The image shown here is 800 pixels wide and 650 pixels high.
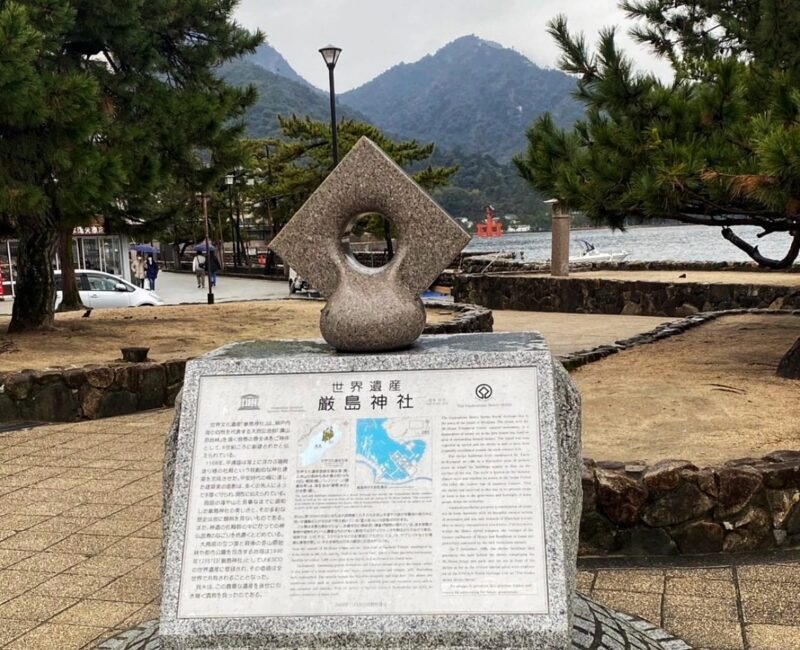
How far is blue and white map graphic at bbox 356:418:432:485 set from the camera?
296cm

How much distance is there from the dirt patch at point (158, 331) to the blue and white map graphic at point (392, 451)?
6.49 m

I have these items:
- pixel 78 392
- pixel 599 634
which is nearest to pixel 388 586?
pixel 599 634

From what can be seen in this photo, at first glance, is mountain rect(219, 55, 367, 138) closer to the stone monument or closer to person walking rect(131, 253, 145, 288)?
person walking rect(131, 253, 145, 288)

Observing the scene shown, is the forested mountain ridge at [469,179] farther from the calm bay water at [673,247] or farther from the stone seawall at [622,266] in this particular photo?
the stone seawall at [622,266]

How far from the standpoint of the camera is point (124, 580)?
4.07 meters

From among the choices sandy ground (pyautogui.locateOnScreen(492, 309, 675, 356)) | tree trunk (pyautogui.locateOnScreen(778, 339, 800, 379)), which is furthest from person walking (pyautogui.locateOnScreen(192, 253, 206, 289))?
tree trunk (pyautogui.locateOnScreen(778, 339, 800, 379))

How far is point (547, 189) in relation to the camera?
786cm

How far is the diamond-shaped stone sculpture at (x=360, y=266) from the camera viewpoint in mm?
3436

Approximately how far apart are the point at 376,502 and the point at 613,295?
1564 cm

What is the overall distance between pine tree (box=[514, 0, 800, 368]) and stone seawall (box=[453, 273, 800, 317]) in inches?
321

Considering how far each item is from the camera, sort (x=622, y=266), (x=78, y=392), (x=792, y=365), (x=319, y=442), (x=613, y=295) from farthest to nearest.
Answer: (x=622, y=266), (x=613, y=295), (x=78, y=392), (x=792, y=365), (x=319, y=442)

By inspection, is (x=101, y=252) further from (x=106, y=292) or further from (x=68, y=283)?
(x=68, y=283)

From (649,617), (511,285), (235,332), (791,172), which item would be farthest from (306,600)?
(511,285)

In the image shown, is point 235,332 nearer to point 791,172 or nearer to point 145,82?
point 145,82
